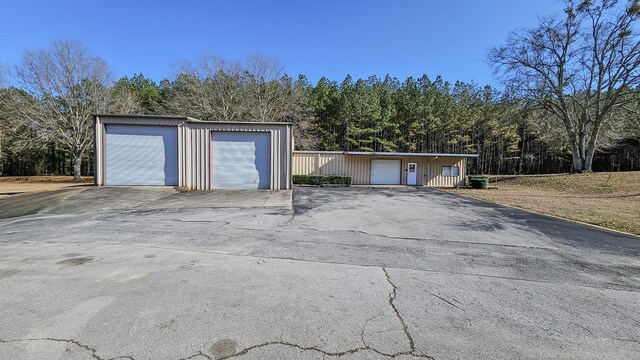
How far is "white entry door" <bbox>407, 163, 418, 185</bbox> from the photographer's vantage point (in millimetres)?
22920

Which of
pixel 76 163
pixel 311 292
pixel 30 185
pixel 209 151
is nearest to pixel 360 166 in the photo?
pixel 209 151

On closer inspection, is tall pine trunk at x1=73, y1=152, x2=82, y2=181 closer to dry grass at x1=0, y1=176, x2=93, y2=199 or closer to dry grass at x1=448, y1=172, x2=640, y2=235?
dry grass at x1=0, y1=176, x2=93, y2=199

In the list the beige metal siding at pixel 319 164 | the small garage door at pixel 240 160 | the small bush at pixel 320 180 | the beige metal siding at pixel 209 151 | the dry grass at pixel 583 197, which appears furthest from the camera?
the beige metal siding at pixel 319 164

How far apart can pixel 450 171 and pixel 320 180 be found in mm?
10841

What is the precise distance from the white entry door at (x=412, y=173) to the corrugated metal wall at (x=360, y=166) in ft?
0.75

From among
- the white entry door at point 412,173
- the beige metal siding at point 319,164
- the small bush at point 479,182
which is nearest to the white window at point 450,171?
the small bush at point 479,182

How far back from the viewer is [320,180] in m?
19.8

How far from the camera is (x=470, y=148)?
37250 millimetres

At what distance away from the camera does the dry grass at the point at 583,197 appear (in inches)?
363

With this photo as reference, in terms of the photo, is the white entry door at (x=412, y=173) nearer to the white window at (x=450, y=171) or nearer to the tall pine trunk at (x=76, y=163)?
the white window at (x=450, y=171)

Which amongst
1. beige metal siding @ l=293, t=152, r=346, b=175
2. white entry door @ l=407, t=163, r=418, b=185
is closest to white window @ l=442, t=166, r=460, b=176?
white entry door @ l=407, t=163, r=418, b=185

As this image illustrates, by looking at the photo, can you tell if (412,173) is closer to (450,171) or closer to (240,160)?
(450,171)

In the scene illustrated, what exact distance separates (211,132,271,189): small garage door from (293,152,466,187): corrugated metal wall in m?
7.07

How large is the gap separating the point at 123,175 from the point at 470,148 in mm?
37137
